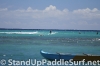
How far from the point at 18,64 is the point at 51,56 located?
15.3 ft

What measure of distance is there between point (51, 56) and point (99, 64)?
5.22 m

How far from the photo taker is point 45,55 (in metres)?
24.9

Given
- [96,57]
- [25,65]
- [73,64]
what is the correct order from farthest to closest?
[96,57] → [73,64] → [25,65]

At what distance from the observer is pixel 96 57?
77.5ft

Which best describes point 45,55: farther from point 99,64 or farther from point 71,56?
point 99,64

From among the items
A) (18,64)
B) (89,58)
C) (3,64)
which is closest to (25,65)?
(18,64)

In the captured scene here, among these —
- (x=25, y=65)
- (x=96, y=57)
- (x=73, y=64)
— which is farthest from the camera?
(x=96, y=57)

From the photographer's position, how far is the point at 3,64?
20.9 metres

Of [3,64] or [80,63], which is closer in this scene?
[3,64]

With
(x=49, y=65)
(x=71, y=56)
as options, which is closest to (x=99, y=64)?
(x=71, y=56)

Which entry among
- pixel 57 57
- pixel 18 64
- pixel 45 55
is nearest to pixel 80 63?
pixel 57 57

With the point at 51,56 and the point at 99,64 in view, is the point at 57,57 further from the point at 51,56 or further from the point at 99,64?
the point at 99,64

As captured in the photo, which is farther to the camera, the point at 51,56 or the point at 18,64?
the point at 51,56

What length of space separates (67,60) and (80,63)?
5.30 feet
